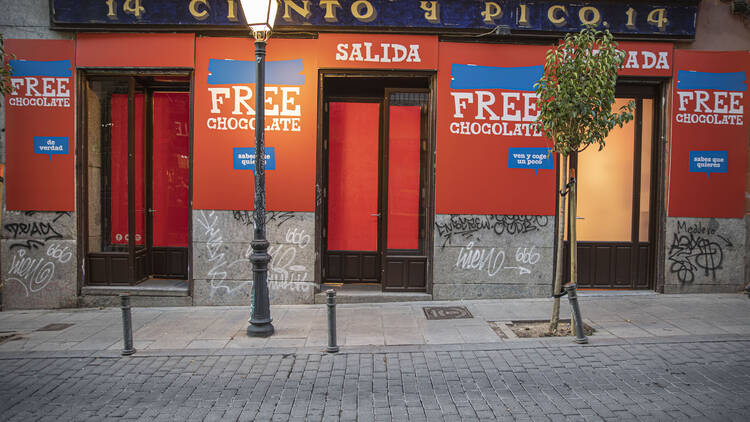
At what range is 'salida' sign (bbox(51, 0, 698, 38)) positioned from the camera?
8.20 metres

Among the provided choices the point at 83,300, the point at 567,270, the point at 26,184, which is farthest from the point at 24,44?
the point at 567,270

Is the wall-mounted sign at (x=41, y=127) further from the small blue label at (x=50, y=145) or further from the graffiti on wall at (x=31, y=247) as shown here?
the graffiti on wall at (x=31, y=247)

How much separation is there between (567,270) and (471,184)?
105 inches

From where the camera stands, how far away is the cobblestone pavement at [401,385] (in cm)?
424

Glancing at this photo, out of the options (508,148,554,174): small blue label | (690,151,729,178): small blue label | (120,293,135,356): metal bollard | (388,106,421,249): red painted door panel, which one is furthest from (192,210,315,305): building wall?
(690,151,729,178): small blue label

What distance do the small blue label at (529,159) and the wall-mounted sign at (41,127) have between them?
819 cm

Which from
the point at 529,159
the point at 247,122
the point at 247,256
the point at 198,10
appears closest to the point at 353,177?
the point at 247,122

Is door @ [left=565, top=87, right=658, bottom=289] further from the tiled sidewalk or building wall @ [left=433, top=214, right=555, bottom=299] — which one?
building wall @ [left=433, top=214, right=555, bottom=299]

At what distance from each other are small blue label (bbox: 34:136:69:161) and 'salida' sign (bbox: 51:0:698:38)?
6.84 feet

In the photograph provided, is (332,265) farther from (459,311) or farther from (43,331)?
(43,331)

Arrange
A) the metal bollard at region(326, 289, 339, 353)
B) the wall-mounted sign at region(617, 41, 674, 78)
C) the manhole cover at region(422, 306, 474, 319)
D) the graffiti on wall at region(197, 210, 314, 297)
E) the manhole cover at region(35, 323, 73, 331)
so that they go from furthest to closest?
the wall-mounted sign at region(617, 41, 674, 78) < the graffiti on wall at region(197, 210, 314, 297) < the manhole cover at region(422, 306, 474, 319) < the manhole cover at region(35, 323, 73, 331) < the metal bollard at region(326, 289, 339, 353)

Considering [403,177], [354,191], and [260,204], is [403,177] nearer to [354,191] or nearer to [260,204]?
[354,191]

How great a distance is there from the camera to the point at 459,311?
25.5 feet

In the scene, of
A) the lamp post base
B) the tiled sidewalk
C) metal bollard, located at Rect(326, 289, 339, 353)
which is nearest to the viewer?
metal bollard, located at Rect(326, 289, 339, 353)
